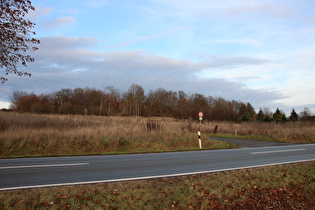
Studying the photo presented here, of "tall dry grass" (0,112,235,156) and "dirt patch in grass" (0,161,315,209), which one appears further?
"tall dry grass" (0,112,235,156)

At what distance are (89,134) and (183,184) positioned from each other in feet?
37.2

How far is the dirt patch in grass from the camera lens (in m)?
4.81

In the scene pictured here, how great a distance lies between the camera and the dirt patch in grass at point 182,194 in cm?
481

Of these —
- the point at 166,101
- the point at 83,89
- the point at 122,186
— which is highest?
the point at 83,89

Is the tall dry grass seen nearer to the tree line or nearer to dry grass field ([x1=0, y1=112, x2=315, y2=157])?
dry grass field ([x1=0, y1=112, x2=315, y2=157])

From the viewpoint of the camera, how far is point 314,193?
21.2 feet

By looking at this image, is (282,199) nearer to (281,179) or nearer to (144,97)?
(281,179)

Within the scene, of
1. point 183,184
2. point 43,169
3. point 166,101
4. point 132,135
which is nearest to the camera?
point 183,184

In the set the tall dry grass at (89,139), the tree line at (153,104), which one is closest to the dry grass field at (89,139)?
the tall dry grass at (89,139)

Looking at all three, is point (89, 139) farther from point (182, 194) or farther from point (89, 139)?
point (182, 194)

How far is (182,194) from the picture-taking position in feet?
18.1

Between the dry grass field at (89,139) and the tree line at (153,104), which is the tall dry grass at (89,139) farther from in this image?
the tree line at (153,104)

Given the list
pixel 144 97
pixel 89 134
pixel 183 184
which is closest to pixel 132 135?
pixel 89 134

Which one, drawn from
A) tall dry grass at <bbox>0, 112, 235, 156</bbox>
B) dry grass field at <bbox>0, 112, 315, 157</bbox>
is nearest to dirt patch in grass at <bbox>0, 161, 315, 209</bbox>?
dry grass field at <bbox>0, 112, 315, 157</bbox>
